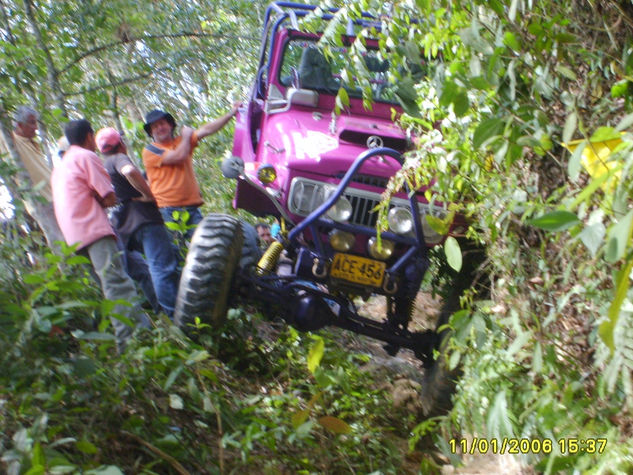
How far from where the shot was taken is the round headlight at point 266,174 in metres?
4.13

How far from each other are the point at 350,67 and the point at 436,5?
1.35 ft

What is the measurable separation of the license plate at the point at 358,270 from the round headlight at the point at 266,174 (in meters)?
0.66

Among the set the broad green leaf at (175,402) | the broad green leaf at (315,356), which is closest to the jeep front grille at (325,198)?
the broad green leaf at (315,356)

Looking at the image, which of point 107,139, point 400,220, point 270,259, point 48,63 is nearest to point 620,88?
point 400,220

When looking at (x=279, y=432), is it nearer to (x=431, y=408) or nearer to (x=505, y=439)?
(x=505, y=439)

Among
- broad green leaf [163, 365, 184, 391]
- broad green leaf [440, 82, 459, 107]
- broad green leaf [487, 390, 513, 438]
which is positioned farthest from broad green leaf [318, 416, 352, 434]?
broad green leaf [440, 82, 459, 107]

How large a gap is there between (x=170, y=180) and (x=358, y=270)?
5.53 ft

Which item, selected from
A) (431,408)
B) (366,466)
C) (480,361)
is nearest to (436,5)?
(480,361)

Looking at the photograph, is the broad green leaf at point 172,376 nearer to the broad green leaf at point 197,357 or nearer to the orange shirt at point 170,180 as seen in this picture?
the broad green leaf at point 197,357

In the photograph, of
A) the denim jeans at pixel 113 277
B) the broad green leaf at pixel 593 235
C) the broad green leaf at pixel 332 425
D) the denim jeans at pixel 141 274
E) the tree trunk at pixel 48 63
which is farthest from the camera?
the tree trunk at pixel 48 63

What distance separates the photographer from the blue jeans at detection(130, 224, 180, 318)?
4195mm

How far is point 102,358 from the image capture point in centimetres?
271

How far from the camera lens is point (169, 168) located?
4.78 metres
